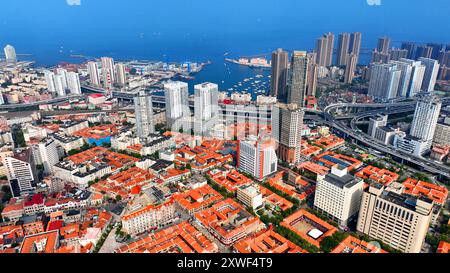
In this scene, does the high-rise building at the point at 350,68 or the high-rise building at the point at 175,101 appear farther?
the high-rise building at the point at 350,68

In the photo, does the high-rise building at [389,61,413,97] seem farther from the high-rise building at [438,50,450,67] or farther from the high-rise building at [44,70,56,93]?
the high-rise building at [44,70,56,93]

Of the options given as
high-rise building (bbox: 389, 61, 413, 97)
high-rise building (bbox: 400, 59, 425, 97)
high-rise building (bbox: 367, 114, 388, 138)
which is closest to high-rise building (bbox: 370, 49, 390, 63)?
high-rise building (bbox: 400, 59, 425, 97)

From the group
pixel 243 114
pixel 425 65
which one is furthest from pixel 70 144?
pixel 425 65

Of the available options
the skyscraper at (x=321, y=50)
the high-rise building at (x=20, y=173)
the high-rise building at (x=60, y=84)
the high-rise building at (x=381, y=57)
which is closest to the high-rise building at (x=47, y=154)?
the high-rise building at (x=20, y=173)

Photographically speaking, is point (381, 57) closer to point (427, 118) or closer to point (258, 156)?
point (427, 118)

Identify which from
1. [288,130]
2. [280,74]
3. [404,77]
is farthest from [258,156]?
[404,77]

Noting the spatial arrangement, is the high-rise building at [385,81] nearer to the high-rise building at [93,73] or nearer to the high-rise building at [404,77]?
the high-rise building at [404,77]
